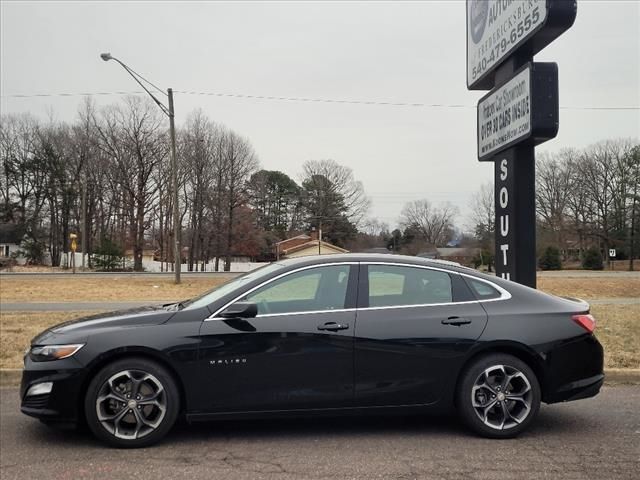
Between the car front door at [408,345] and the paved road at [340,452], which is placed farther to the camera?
the car front door at [408,345]

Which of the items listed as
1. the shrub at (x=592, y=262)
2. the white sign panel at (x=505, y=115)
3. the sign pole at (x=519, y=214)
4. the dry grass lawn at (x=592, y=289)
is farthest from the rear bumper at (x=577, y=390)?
the shrub at (x=592, y=262)

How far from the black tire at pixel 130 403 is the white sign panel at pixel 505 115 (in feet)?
17.6

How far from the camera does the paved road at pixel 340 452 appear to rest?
381cm

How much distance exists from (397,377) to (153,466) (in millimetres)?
1905

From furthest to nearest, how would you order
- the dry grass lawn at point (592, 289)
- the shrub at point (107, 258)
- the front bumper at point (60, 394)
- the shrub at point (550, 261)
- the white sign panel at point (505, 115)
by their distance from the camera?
the shrub at point (550, 261) < the shrub at point (107, 258) < the dry grass lawn at point (592, 289) < the white sign panel at point (505, 115) < the front bumper at point (60, 394)

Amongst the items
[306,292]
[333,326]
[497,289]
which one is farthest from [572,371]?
[306,292]

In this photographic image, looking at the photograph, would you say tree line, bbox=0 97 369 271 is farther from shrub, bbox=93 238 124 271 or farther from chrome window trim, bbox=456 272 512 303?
chrome window trim, bbox=456 272 512 303

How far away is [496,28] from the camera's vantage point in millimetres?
8141

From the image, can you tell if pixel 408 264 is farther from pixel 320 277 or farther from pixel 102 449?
pixel 102 449

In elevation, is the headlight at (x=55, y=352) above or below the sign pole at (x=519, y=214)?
below

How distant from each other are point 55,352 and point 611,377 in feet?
19.4

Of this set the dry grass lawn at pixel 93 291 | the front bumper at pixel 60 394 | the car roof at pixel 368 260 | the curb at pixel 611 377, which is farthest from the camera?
the dry grass lawn at pixel 93 291

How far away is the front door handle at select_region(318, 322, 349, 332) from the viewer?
14.4 feet

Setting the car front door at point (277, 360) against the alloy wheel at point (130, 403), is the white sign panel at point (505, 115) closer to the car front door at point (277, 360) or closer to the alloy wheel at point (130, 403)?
the car front door at point (277, 360)
